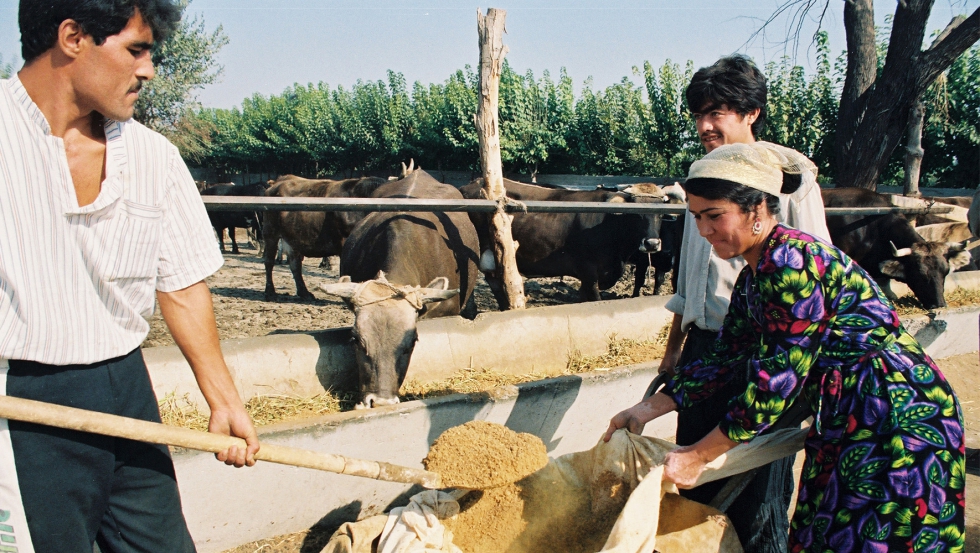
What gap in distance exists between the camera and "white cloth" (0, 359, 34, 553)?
159 cm

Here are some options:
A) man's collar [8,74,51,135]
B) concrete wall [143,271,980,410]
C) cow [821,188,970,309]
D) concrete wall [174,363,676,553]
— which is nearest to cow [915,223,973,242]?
cow [821,188,970,309]

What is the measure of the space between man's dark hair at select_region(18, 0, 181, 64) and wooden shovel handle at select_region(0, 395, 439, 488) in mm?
863

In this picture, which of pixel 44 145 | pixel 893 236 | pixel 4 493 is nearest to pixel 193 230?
pixel 44 145

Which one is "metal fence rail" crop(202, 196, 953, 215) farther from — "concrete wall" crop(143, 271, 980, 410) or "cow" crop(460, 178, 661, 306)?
"cow" crop(460, 178, 661, 306)

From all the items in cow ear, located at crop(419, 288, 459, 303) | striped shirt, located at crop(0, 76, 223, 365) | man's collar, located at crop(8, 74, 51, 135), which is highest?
man's collar, located at crop(8, 74, 51, 135)

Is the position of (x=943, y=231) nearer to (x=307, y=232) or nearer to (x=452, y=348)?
(x=452, y=348)

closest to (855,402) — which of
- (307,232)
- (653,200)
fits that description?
(653,200)

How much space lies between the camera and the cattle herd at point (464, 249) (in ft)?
14.2

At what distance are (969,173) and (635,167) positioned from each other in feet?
27.4

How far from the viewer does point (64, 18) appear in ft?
5.06

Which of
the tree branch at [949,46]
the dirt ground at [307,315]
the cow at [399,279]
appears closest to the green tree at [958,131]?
the tree branch at [949,46]

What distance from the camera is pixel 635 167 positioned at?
1991cm

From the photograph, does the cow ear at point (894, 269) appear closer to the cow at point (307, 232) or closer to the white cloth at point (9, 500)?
the cow at point (307, 232)

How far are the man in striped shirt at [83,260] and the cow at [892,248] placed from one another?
779 cm
